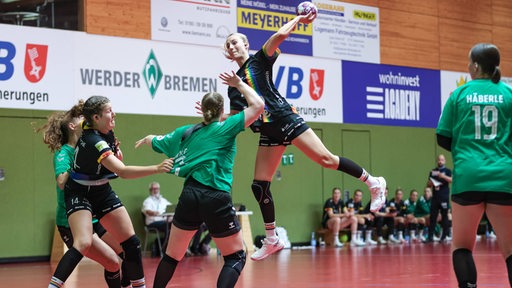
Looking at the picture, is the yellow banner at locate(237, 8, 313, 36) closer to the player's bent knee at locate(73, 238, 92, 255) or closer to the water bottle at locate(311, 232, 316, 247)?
the water bottle at locate(311, 232, 316, 247)

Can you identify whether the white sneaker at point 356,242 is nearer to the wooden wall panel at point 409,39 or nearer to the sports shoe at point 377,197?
the wooden wall panel at point 409,39

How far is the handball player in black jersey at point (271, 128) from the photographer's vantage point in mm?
8625

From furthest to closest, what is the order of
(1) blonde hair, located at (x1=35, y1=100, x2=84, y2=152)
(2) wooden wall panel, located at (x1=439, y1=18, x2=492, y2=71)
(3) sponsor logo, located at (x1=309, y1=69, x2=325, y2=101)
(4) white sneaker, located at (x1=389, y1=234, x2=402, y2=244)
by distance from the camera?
(2) wooden wall panel, located at (x1=439, y1=18, x2=492, y2=71) < (4) white sneaker, located at (x1=389, y1=234, x2=402, y2=244) < (3) sponsor logo, located at (x1=309, y1=69, x2=325, y2=101) < (1) blonde hair, located at (x1=35, y1=100, x2=84, y2=152)

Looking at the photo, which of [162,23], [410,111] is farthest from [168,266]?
[410,111]

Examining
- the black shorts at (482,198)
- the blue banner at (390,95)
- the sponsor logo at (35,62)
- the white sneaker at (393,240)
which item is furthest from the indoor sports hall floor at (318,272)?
the blue banner at (390,95)

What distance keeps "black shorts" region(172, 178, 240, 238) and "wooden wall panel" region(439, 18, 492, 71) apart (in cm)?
2088

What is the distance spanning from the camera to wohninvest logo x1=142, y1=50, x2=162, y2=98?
1977cm

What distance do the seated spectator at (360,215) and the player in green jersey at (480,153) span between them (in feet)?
53.7

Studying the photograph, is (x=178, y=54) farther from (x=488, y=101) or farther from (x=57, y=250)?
(x=488, y=101)

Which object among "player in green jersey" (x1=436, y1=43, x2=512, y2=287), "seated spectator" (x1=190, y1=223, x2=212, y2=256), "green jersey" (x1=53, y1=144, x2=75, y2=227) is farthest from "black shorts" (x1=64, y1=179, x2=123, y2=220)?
"seated spectator" (x1=190, y1=223, x2=212, y2=256)

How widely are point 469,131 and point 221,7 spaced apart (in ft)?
51.8

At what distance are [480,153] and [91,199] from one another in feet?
12.3

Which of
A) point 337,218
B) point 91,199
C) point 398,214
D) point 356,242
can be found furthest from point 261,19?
point 91,199

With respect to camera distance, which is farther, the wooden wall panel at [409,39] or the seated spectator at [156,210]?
the wooden wall panel at [409,39]
